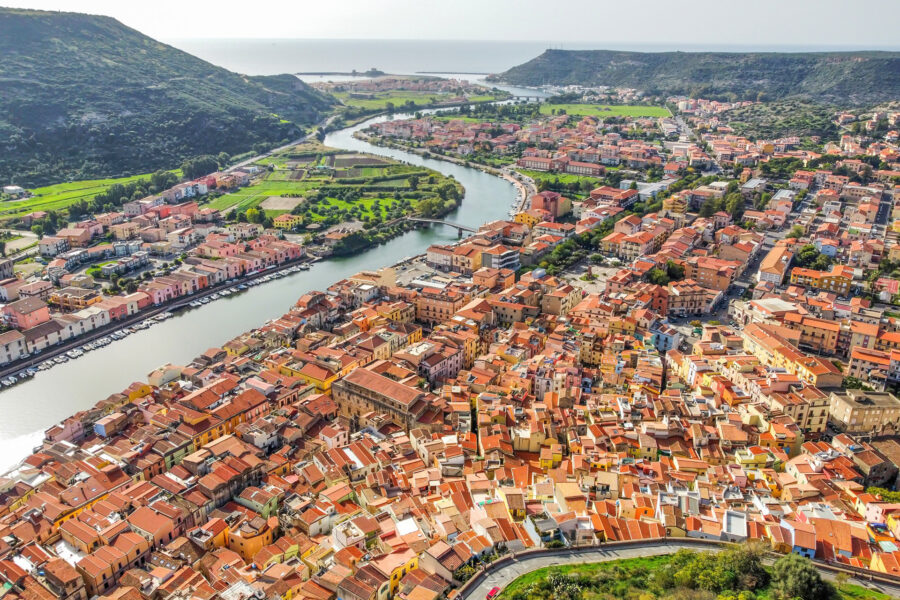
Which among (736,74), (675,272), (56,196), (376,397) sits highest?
(736,74)

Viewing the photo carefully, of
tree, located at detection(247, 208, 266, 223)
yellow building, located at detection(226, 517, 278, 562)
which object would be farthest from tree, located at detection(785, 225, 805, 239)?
yellow building, located at detection(226, 517, 278, 562)

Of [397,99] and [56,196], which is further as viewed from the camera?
[397,99]

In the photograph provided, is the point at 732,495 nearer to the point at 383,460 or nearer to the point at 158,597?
the point at 383,460

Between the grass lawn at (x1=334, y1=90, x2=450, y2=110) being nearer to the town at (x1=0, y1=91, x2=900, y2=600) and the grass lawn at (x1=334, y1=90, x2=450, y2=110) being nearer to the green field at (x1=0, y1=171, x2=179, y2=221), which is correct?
the green field at (x1=0, y1=171, x2=179, y2=221)

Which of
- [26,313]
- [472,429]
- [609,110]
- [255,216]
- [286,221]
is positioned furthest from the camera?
[609,110]

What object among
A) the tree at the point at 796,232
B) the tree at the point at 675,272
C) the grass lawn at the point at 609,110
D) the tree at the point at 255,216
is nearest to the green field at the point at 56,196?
the tree at the point at 255,216

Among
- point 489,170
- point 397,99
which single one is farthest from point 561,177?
point 397,99

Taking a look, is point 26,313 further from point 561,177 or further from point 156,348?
point 561,177

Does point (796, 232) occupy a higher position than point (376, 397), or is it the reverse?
point (376, 397)
